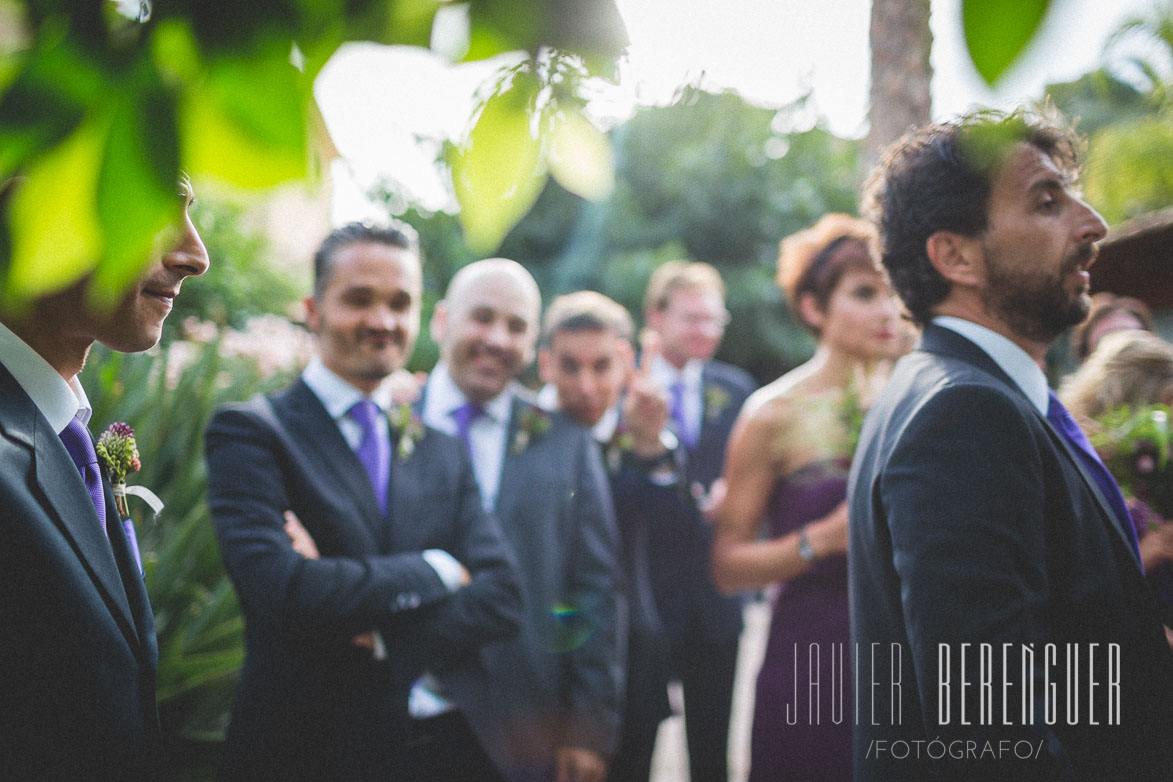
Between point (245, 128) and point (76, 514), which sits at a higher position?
point (245, 128)

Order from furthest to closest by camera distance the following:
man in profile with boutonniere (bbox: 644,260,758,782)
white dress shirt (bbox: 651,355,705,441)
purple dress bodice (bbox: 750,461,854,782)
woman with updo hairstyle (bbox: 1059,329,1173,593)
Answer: white dress shirt (bbox: 651,355,705,441), man in profile with boutonniere (bbox: 644,260,758,782), woman with updo hairstyle (bbox: 1059,329,1173,593), purple dress bodice (bbox: 750,461,854,782)

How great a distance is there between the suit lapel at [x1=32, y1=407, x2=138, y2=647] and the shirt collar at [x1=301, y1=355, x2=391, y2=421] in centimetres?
111

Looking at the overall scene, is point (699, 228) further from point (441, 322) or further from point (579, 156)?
→ point (579, 156)

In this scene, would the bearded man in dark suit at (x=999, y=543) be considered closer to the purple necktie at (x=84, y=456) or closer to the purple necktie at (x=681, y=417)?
the purple necktie at (x=84, y=456)

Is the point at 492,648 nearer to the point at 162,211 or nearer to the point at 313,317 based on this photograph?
the point at 313,317

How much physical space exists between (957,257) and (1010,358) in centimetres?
28

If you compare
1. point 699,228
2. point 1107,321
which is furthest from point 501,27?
point 699,228

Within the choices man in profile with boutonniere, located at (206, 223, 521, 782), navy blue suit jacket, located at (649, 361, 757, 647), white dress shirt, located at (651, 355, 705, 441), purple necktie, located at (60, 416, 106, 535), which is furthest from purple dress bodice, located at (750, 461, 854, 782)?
purple necktie, located at (60, 416, 106, 535)

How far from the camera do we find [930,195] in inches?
75.7

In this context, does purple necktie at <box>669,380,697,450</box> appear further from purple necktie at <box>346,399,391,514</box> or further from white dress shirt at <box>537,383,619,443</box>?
purple necktie at <box>346,399,391,514</box>

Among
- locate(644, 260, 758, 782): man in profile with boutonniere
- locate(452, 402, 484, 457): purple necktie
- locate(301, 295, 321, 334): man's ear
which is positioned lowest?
locate(644, 260, 758, 782): man in profile with boutonniere

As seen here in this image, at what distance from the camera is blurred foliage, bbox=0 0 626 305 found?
1.86 ft

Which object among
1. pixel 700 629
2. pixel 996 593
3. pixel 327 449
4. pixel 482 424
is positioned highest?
pixel 482 424

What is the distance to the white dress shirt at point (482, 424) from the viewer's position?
3096mm
